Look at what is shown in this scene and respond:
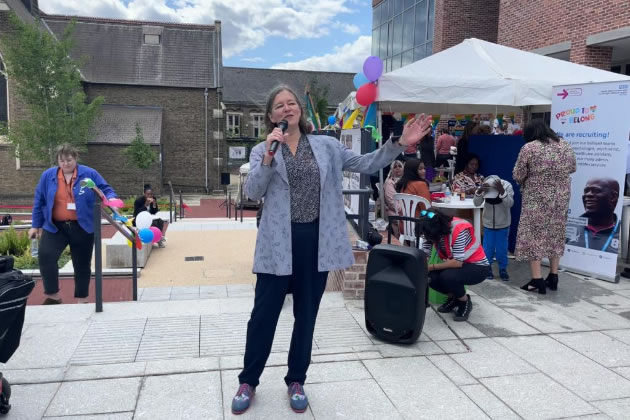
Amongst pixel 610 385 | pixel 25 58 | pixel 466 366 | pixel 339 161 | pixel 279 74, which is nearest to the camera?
pixel 339 161

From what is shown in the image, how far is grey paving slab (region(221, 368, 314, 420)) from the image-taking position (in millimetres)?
2963

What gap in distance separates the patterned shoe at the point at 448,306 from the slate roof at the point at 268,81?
37424 millimetres

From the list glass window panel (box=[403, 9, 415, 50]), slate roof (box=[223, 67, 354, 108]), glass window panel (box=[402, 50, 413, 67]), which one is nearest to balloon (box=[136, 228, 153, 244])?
glass window panel (box=[402, 50, 413, 67])

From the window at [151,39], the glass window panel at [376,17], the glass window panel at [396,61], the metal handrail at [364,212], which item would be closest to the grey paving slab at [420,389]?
the metal handrail at [364,212]

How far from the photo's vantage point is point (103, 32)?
34.0m

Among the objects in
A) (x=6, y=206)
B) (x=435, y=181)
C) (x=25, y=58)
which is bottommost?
A: (x=6, y=206)

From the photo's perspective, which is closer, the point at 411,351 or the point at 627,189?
the point at 411,351

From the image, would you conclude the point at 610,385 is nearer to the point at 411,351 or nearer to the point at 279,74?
the point at 411,351

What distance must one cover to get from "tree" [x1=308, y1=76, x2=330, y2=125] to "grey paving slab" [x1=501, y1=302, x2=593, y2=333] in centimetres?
2170

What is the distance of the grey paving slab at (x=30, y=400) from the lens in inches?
116

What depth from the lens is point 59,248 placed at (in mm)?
5188

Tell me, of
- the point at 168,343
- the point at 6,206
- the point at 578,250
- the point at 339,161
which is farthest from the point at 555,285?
the point at 6,206

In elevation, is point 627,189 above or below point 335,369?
above

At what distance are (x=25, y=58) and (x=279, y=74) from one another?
31.2 meters
